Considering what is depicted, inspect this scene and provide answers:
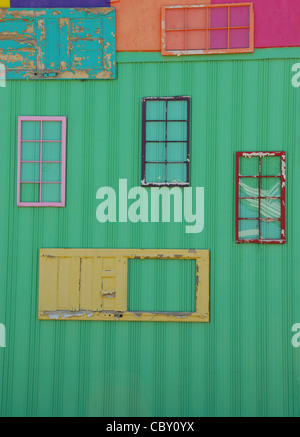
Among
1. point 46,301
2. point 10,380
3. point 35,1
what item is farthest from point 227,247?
point 35,1

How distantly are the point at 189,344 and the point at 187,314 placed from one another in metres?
0.32

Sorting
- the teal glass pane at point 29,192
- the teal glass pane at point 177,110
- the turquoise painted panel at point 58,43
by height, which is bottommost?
the teal glass pane at point 29,192

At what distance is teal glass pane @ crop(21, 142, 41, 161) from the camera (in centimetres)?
503

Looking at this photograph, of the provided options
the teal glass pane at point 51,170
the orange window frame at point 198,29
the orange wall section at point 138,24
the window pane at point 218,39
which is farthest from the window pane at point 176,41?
the teal glass pane at point 51,170

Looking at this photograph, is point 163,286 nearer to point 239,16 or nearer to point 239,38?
point 239,38

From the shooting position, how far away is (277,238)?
16.0 feet

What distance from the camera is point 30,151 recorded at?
16.5 ft

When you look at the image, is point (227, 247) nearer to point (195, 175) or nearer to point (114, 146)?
point (195, 175)

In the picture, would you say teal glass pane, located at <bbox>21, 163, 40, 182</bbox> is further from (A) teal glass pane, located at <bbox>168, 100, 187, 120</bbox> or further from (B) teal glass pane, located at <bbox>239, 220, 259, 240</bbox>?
(B) teal glass pane, located at <bbox>239, 220, 259, 240</bbox>

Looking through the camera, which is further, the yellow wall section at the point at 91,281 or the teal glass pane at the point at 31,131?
the teal glass pane at the point at 31,131

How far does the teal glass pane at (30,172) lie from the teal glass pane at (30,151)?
0.21ft

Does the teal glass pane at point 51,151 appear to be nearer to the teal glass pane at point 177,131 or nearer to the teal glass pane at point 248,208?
the teal glass pane at point 177,131

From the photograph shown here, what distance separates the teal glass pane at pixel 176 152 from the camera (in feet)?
16.3

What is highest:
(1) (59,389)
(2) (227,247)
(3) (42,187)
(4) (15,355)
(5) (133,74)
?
(5) (133,74)
